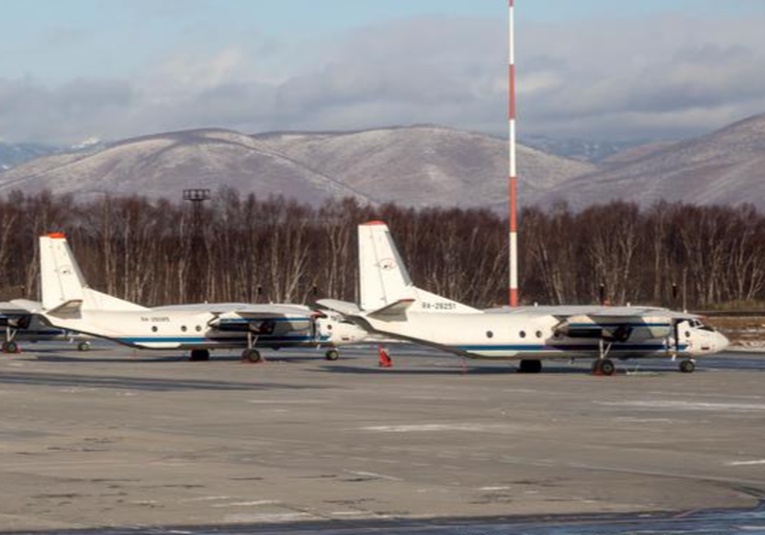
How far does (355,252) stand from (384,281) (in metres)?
95.1

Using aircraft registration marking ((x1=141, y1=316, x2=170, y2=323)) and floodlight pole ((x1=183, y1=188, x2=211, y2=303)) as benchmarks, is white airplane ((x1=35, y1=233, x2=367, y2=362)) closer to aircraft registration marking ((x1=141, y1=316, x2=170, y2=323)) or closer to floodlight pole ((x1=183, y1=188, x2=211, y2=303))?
aircraft registration marking ((x1=141, y1=316, x2=170, y2=323))

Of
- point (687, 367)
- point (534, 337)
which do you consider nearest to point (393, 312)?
point (534, 337)

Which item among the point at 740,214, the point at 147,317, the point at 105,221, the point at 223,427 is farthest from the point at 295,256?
the point at 223,427

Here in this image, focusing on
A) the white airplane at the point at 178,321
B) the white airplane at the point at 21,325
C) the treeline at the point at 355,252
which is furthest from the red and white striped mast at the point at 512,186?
the treeline at the point at 355,252

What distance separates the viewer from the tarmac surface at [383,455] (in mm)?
22047

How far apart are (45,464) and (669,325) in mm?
39679

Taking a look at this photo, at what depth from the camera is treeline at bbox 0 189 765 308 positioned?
15088 cm

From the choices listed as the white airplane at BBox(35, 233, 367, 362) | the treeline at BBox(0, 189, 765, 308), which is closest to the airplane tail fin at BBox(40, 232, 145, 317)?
the white airplane at BBox(35, 233, 367, 362)

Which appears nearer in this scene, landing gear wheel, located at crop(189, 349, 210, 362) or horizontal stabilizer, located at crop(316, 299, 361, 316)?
horizontal stabilizer, located at crop(316, 299, 361, 316)

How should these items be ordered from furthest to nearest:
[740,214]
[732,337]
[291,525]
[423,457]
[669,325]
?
[740,214]
[732,337]
[669,325]
[423,457]
[291,525]

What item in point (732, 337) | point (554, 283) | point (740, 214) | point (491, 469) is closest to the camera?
point (491, 469)

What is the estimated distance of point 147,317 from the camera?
7438 centimetres

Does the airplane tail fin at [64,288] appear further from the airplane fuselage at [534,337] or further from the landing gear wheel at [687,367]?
the landing gear wheel at [687,367]

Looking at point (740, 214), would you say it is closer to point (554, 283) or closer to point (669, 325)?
point (554, 283)
